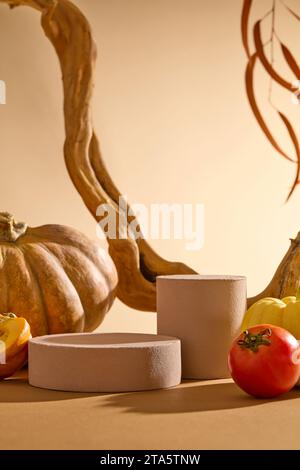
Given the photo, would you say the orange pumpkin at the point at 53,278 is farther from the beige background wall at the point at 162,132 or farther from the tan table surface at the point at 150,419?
the beige background wall at the point at 162,132

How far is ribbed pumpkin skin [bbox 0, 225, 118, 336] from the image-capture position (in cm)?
124

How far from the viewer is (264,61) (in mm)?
1975

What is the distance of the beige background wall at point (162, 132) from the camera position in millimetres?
1709

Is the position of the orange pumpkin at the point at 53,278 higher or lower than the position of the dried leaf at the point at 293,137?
lower

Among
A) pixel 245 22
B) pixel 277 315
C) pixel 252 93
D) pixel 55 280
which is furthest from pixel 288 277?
pixel 245 22

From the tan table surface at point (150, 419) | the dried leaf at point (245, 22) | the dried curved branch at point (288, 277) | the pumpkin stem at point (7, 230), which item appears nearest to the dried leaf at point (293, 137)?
the dried leaf at point (245, 22)

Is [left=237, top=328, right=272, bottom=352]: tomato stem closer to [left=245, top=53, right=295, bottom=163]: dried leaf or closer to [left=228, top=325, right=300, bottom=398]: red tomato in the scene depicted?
[left=228, top=325, right=300, bottom=398]: red tomato

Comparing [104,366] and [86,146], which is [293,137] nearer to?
[86,146]

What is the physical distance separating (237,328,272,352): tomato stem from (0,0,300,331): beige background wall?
824 mm

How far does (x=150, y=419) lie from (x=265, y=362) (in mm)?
186

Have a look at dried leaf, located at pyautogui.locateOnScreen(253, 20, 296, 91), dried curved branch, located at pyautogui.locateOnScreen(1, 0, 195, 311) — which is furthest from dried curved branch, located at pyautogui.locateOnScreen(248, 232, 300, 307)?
dried leaf, located at pyautogui.locateOnScreen(253, 20, 296, 91)

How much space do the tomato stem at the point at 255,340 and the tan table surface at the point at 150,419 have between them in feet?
0.22

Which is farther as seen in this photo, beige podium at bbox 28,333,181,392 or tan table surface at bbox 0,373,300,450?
beige podium at bbox 28,333,181,392

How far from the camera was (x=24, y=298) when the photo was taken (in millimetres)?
1235
